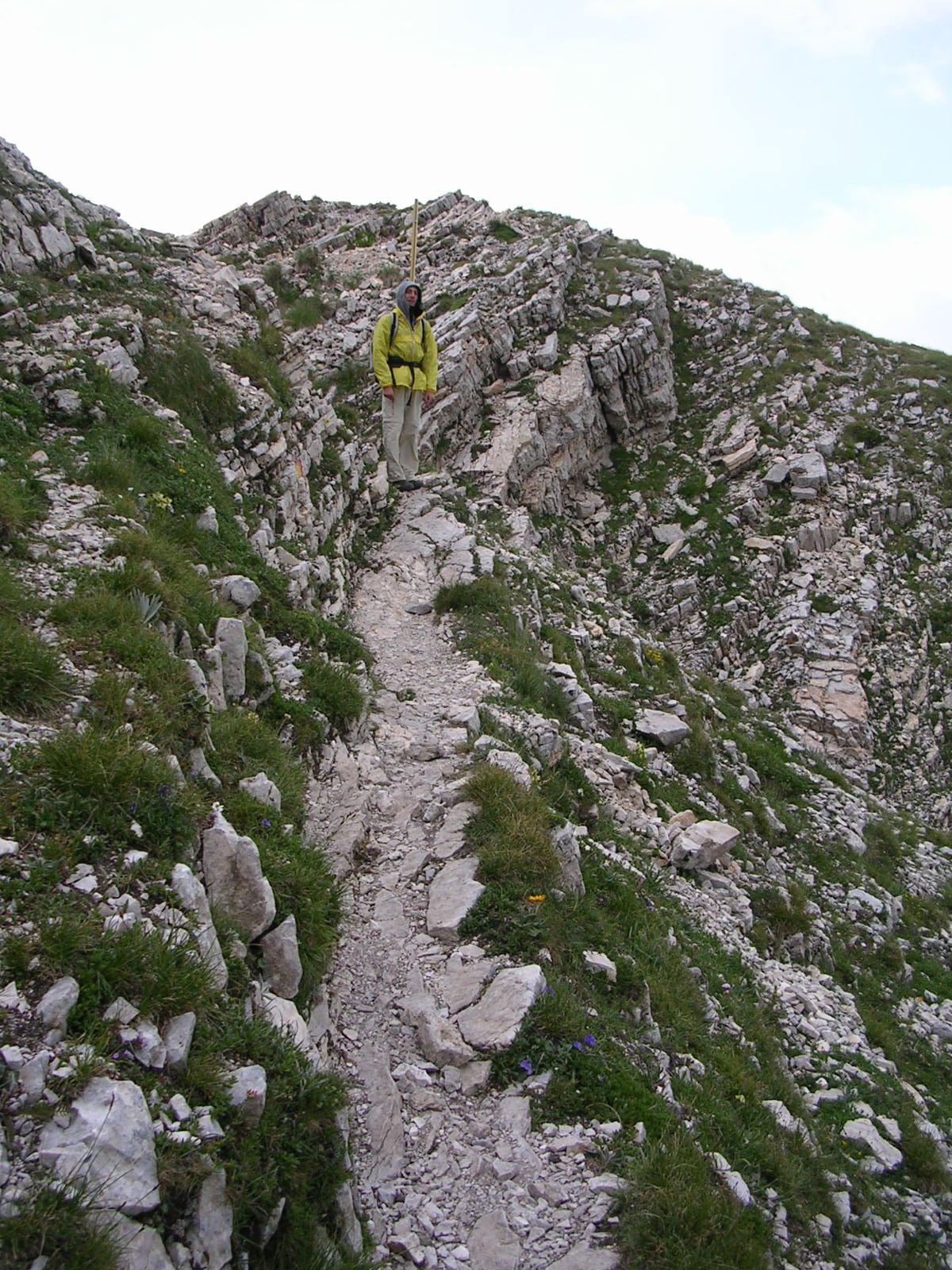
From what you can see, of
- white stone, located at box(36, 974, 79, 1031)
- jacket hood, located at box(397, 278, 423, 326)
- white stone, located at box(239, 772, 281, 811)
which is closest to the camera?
white stone, located at box(36, 974, 79, 1031)

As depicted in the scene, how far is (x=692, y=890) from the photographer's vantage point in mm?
10438

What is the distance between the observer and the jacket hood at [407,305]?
47.7 feet

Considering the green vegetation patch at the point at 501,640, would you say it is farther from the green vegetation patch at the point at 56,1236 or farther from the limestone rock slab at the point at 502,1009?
the green vegetation patch at the point at 56,1236

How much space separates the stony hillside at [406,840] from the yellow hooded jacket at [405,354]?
82.7 inches

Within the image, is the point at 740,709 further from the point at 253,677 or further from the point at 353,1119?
the point at 353,1119

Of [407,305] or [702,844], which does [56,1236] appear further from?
[407,305]

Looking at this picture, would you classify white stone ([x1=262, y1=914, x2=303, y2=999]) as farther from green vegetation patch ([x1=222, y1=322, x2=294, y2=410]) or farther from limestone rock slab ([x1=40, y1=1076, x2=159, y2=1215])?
green vegetation patch ([x1=222, y1=322, x2=294, y2=410])

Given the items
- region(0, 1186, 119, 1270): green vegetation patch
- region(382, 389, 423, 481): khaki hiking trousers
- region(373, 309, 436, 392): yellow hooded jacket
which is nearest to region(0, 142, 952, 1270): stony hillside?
region(0, 1186, 119, 1270): green vegetation patch

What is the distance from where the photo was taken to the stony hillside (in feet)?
13.3

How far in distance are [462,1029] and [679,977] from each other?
302cm

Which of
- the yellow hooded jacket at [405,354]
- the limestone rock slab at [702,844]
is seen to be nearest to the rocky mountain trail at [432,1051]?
the limestone rock slab at [702,844]

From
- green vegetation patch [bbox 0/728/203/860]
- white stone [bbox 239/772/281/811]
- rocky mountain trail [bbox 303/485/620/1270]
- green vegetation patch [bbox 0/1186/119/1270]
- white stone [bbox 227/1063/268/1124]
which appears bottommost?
rocky mountain trail [bbox 303/485/620/1270]

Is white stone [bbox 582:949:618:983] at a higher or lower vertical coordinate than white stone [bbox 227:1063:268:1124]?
lower

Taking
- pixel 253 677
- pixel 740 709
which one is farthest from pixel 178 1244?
pixel 740 709
